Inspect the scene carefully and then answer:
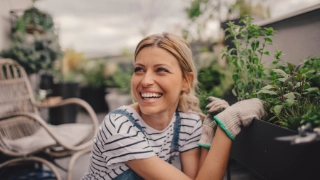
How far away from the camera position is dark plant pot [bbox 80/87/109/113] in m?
6.10

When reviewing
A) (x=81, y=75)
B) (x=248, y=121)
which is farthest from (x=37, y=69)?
(x=248, y=121)

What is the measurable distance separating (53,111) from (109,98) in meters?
1.33

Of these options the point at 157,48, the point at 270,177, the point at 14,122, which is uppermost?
the point at 157,48

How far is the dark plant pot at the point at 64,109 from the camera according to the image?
3.95 m

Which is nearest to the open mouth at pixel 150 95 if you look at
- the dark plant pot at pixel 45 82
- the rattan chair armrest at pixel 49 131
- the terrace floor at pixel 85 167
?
the terrace floor at pixel 85 167

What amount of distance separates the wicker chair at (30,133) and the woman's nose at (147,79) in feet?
3.61

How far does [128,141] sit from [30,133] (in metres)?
1.73

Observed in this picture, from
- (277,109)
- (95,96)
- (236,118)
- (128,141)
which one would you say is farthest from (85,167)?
(95,96)

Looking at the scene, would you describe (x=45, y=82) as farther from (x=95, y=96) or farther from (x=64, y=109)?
(x=95, y=96)

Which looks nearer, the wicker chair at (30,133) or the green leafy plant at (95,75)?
the wicker chair at (30,133)

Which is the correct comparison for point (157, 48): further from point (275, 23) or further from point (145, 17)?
point (145, 17)

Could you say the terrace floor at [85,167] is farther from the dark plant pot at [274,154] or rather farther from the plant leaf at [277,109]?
the plant leaf at [277,109]

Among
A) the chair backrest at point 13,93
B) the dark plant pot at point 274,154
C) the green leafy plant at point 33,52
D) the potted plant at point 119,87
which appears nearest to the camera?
the dark plant pot at point 274,154

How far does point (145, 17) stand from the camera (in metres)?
6.02
